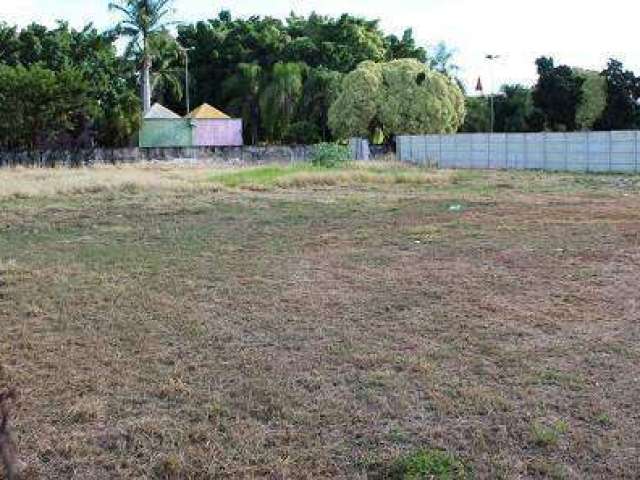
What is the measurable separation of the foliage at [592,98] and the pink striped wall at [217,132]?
19.0m

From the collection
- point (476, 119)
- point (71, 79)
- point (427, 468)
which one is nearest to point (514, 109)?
point (476, 119)

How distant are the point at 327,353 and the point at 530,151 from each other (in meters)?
27.7

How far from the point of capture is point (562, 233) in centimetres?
1092

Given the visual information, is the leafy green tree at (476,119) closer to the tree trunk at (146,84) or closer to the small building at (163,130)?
the small building at (163,130)

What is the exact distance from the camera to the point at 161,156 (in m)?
40.0

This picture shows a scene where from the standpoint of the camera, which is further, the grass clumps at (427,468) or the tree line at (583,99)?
the tree line at (583,99)

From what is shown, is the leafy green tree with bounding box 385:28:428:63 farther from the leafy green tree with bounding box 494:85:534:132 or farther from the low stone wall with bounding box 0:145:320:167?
the low stone wall with bounding box 0:145:320:167

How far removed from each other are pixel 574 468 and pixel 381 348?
1.82 m

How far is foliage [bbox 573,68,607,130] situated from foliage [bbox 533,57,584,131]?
265 millimetres

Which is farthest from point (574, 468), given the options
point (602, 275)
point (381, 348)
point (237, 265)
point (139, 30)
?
point (139, 30)

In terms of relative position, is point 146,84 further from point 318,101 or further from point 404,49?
point 404,49

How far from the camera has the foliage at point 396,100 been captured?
4141 cm

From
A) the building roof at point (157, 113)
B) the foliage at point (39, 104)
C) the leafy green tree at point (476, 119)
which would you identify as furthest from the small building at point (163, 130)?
the leafy green tree at point (476, 119)

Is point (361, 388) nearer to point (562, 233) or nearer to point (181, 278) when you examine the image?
point (181, 278)
